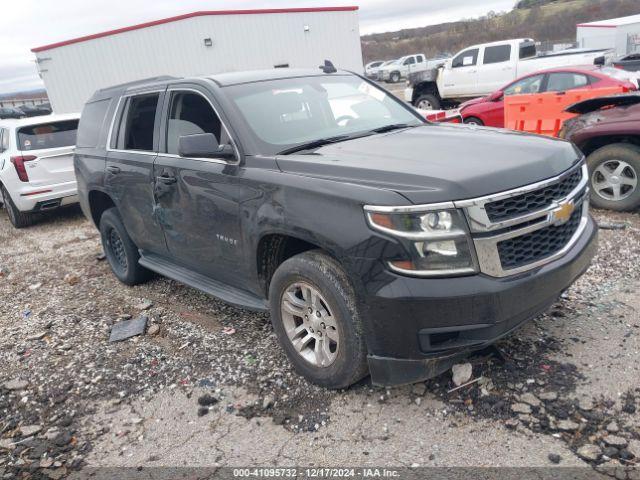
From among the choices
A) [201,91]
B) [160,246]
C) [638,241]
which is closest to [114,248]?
[160,246]

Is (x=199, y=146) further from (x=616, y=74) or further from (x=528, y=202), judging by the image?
(x=616, y=74)

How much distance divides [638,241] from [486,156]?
3.05 metres

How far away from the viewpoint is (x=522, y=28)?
63.5 meters

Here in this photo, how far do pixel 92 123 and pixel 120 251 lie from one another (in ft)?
4.38

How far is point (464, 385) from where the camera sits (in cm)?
304

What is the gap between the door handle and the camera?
12.6 feet

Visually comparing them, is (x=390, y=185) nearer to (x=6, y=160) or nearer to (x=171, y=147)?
(x=171, y=147)

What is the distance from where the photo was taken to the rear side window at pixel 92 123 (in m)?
5.04

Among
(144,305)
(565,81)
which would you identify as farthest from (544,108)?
(144,305)

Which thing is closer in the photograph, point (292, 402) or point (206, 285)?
point (292, 402)

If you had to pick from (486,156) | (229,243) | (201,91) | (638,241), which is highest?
(201,91)

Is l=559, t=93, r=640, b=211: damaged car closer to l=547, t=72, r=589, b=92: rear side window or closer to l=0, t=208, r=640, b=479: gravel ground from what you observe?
l=0, t=208, r=640, b=479: gravel ground

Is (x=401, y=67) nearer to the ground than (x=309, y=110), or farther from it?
nearer to the ground

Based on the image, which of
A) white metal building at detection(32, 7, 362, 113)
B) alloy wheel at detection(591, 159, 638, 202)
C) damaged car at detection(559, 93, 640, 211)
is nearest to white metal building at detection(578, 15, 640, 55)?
white metal building at detection(32, 7, 362, 113)
